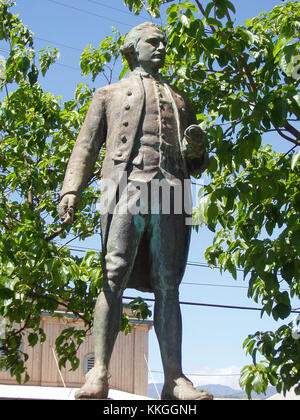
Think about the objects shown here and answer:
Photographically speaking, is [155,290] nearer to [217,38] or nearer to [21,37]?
[217,38]

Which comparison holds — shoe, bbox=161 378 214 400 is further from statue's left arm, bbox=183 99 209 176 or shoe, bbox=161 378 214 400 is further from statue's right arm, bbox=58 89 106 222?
statue's left arm, bbox=183 99 209 176

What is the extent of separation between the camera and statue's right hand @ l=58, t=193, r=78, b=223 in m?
4.67

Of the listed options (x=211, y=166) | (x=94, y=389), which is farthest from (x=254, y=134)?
(x=94, y=389)

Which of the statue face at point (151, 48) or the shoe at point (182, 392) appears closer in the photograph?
the shoe at point (182, 392)

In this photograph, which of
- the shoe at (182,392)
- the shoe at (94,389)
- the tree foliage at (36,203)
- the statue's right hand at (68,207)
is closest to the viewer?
the shoe at (94,389)

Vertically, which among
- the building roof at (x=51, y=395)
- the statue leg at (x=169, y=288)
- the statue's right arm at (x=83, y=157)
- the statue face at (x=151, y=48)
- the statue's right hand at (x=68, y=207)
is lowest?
the building roof at (x=51, y=395)

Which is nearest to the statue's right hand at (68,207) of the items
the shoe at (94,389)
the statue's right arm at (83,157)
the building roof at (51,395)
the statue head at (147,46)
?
the statue's right arm at (83,157)

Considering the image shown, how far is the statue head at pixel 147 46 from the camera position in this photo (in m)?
5.15

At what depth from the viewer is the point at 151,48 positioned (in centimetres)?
514

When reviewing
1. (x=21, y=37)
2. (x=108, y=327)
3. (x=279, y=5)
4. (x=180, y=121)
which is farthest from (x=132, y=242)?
(x=21, y=37)

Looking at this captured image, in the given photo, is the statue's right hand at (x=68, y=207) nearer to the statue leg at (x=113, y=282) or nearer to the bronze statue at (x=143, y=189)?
the bronze statue at (x=143, y=189)

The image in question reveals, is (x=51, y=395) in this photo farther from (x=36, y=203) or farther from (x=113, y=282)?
(x=113, y=282)

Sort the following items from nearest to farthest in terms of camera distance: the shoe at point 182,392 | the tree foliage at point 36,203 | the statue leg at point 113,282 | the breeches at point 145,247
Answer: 1. the shoe at point 182,392
2. the statue leg at point 113,282
3. the breeches at point 145,247
4. the tree foliage at point 36,203
